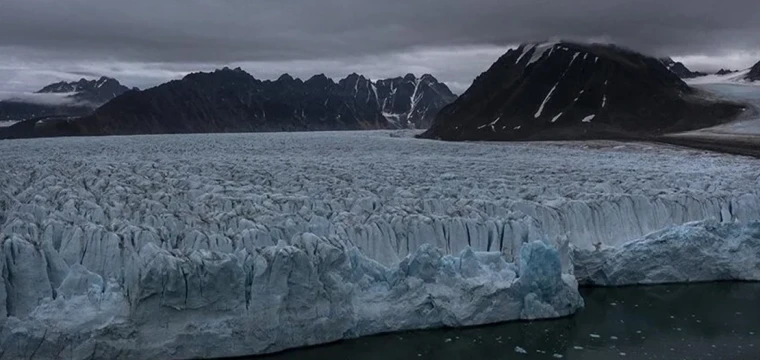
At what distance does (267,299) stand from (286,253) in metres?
0.76

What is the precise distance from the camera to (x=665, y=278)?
14875 mm

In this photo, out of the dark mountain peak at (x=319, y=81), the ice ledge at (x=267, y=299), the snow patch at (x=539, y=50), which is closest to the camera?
the ice ledge at (x=267, y=299)

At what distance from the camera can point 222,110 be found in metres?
136

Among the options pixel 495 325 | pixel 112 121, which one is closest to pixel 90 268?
pixel 495 325

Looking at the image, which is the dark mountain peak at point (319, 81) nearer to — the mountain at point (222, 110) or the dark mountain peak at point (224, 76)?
the mountain at point (222, 110)

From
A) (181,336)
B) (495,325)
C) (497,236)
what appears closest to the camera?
(181,336)

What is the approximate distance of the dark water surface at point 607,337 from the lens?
11336 millimetres

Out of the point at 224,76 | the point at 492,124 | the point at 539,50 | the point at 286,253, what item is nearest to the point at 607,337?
the point at 286,253

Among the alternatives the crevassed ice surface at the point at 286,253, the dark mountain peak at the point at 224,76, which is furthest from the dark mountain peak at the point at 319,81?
the crevassed ice surface at the point at 286,253

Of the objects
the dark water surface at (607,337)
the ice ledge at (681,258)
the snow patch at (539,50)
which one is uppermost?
the snow patch at (539,50)

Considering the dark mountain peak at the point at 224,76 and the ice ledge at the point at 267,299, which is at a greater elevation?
the dark mountain peak at the point at 224,76

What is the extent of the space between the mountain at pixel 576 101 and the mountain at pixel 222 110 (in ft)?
161

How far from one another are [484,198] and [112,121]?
99.8 m

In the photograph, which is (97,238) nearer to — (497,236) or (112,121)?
(497,236)
